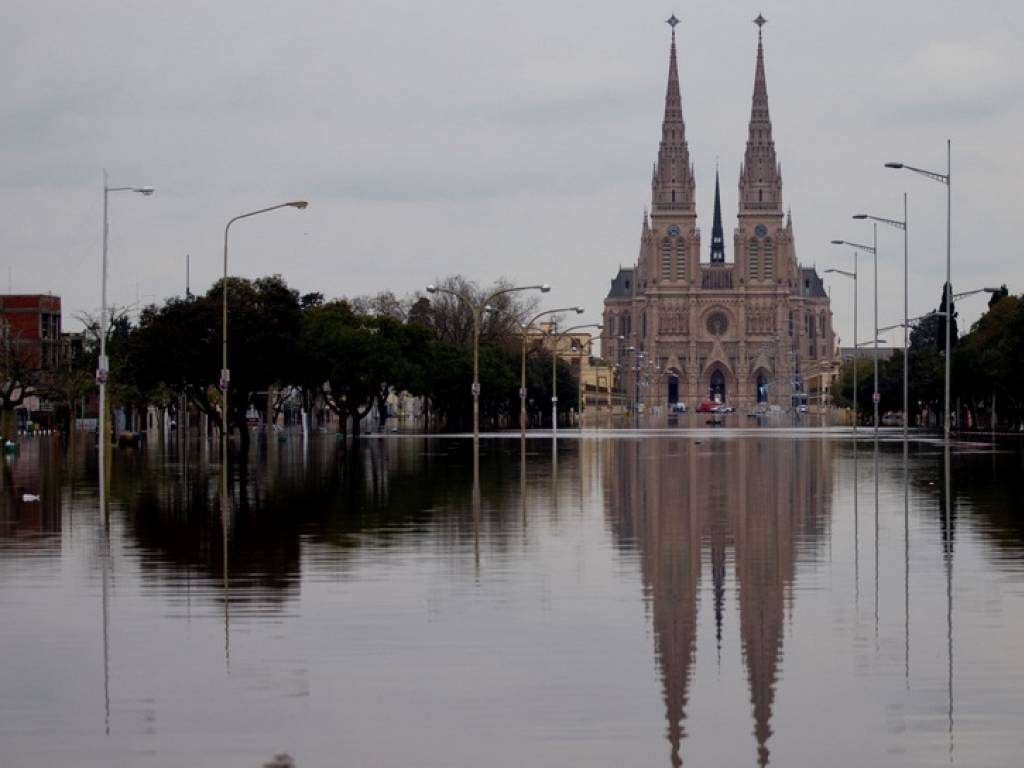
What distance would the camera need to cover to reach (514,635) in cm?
1162

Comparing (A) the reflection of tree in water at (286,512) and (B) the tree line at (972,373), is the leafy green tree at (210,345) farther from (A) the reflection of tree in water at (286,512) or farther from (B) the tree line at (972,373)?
(B) the tree line at (972,373)

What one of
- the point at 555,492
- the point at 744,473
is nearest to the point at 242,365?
the point at 744,473

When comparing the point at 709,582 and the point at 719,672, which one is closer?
the point at 719,672

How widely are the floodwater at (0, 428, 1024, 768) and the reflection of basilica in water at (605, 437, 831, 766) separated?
0.05 metres

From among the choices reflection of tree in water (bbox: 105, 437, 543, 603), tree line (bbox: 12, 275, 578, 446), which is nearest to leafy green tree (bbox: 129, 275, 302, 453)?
tree line (bbox: 12, 275, 578, 446)

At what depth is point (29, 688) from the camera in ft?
31.5

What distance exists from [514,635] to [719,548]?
6.62m

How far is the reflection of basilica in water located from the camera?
397 inches

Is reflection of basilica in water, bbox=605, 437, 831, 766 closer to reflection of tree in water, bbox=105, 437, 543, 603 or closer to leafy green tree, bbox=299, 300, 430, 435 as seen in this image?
reflection of tree in water, bbox=105, 437, 543, 603

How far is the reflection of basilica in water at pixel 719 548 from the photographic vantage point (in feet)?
33.1

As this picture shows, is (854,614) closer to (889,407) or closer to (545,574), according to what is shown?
(545,574)

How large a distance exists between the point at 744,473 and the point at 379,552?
762 inches

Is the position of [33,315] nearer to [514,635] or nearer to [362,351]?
[362,351]

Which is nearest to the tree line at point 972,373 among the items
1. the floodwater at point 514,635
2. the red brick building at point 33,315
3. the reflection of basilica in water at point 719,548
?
the reflection of basilica in water at point 719,548
